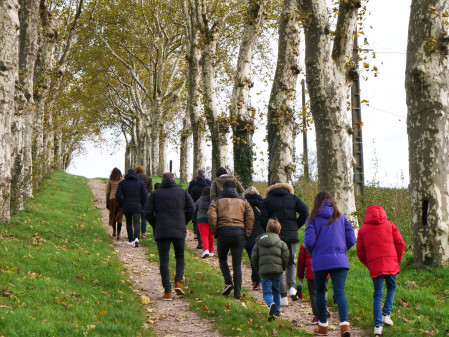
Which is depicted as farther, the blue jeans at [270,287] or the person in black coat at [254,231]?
the person in black coat at [254,231]

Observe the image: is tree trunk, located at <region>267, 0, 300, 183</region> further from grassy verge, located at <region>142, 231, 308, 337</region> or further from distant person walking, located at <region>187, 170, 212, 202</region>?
grassy verge, located at <region>142, 231, 308, 337</region>

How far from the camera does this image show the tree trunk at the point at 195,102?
21.9 m

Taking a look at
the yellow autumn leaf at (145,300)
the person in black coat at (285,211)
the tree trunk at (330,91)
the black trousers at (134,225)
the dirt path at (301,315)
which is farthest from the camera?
the black trousers at (134,225)

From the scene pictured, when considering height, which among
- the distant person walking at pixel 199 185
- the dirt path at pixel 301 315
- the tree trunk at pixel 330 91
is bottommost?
the dirt path at pixel 301 315

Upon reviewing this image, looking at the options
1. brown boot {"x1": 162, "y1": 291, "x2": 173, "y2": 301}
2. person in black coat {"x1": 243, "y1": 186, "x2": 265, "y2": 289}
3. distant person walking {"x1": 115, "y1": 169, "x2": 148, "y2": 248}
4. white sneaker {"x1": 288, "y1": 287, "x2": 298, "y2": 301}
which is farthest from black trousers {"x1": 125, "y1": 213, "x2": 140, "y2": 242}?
white sneaker {"x1": 288, "y1": 287, "x2": 298, "y2": 301}

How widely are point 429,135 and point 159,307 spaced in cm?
607

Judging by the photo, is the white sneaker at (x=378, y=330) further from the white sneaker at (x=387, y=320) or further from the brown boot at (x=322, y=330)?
the brown boot at (x=322, y=330)

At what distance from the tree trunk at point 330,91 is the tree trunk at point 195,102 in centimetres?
924

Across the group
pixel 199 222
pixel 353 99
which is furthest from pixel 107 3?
pixel 199 222

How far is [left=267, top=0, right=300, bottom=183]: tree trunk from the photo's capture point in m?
15.4

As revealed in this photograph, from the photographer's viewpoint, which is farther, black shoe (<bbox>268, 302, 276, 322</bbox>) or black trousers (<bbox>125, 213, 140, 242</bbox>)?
black trousers (<bbox>125, 213, 140, 242</bbox>)

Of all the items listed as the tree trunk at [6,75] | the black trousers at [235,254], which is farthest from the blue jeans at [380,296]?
the tree trunk at [6,75]

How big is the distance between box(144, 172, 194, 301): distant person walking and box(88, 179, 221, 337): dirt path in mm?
358

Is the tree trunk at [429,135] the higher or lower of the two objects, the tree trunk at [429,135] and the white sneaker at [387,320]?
the higher
